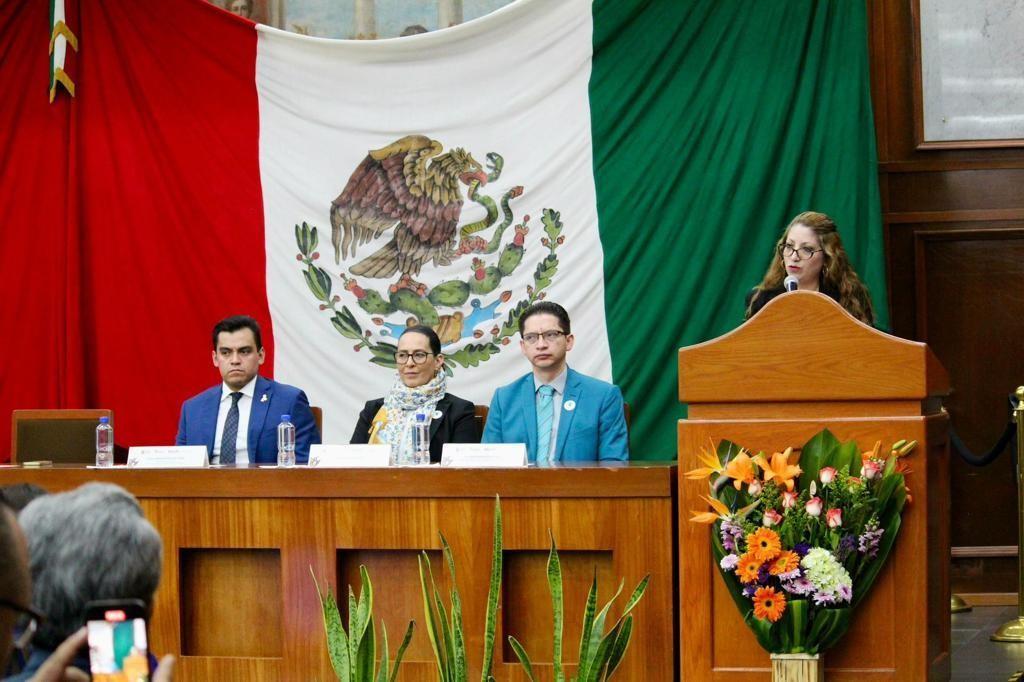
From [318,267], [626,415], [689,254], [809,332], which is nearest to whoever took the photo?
[809,332]

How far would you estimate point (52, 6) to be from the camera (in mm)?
6047

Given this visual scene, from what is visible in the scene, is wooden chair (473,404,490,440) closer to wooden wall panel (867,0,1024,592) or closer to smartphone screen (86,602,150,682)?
wooden wall panel (867,0,1024,592)

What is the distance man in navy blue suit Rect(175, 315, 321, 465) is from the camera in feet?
14.5

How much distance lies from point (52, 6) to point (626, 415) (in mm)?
3536

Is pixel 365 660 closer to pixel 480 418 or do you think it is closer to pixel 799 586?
pixel 799 586

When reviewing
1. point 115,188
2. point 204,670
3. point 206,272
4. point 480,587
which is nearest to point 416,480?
point 480,587

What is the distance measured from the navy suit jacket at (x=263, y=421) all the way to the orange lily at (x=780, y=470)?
1.97 metres

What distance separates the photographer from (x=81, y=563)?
137 centimetres

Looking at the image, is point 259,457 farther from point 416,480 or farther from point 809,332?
point 809,332

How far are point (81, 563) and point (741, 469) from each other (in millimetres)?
1771

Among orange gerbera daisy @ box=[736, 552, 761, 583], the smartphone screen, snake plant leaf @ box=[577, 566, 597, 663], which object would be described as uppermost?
the smartphone screen

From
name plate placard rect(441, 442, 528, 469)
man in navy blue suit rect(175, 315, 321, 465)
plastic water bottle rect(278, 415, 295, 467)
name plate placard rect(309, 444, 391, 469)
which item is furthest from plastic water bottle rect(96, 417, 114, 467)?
name plate placard rect(441, 442, 528, 469)

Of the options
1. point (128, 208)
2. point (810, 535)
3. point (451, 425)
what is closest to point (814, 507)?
point (810, 535)

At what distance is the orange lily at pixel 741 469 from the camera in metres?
2.87
